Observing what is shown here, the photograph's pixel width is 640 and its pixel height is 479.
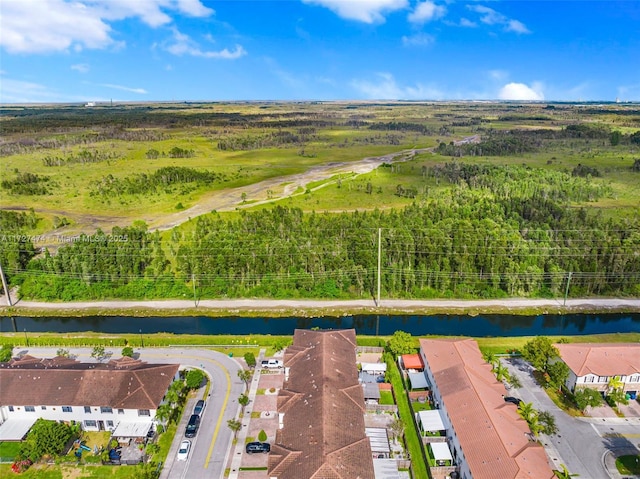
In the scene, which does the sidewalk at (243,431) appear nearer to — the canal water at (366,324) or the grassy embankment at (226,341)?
the grassy embankment at (226,341)

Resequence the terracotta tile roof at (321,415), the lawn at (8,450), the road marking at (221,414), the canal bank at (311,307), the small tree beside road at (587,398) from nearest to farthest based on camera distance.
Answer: the terracotta tile roof at (321,415), the lawn at (8,450), the road marking at (221,414), the small tree beside road at (587,398), the canal bank at (311,307)

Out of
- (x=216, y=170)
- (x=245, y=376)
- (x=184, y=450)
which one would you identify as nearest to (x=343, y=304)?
(x=245, y=376)

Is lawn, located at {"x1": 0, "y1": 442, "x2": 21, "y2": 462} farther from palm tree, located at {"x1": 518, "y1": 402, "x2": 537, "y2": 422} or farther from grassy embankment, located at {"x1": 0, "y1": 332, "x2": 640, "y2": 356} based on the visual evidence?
palm tree, located at {"x1": 518, "y1": 402, "x2": 537, "y2": 422}

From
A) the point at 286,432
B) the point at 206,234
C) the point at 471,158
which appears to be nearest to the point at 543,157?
the point at 471,158

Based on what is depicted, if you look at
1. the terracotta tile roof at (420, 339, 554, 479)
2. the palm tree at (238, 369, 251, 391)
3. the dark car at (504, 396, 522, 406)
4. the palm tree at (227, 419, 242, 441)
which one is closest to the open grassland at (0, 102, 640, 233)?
the palm tree at (238, 369, 251, 391)

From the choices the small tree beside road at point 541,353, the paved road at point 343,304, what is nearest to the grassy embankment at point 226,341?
the small tree beside road at point 541,353

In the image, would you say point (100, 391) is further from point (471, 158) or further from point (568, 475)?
point (471, 158)

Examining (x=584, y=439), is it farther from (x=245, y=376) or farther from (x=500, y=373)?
(x=245, y=376)
